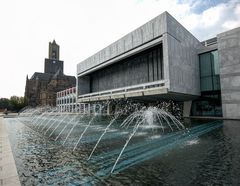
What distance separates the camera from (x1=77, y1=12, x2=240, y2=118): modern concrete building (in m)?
22.6

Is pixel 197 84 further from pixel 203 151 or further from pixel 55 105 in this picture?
pixel 55 105

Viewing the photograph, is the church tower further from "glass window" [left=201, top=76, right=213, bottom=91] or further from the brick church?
"glass window" [left=201, top=76, right=213, bottom=91]

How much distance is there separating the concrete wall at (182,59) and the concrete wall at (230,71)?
3.85 m

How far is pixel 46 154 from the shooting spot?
7297 millimetres

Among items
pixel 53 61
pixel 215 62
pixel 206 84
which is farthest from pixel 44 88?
pixel 215 62

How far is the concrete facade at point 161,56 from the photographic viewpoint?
2212cm

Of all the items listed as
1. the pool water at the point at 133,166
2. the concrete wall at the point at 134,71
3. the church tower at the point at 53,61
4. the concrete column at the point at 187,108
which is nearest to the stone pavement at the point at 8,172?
the pool water at the point at 133,166

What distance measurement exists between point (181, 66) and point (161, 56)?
5.88 m

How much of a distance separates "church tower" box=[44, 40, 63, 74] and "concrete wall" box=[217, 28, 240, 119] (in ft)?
397

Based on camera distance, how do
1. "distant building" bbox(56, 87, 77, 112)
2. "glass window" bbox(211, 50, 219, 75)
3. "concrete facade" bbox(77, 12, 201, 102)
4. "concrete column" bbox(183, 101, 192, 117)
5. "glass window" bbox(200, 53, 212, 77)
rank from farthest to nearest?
"distant building" bbox(56, 87, 77, 112), "concrete column" bbox(183, 101, 192, 117), "glass window" bbox(200, 53, 212, 77), "glass window" bbox(211, 50, 219, 75), "concrete facade" bbox(77, 12, 201, 102)

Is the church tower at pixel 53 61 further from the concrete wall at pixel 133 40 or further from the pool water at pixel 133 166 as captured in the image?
the pool water at pixel 133 166

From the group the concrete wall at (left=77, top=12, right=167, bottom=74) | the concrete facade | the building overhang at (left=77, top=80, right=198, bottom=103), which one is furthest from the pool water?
the concrete wall at (left=77, top=12, right=167, bottom=74)

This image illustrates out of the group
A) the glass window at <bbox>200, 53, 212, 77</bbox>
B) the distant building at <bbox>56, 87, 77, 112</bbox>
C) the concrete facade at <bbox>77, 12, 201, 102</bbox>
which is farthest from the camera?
the distant building at <bbox>56, 87, 77, 112</bbox>

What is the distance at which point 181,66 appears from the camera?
78.7 ft
